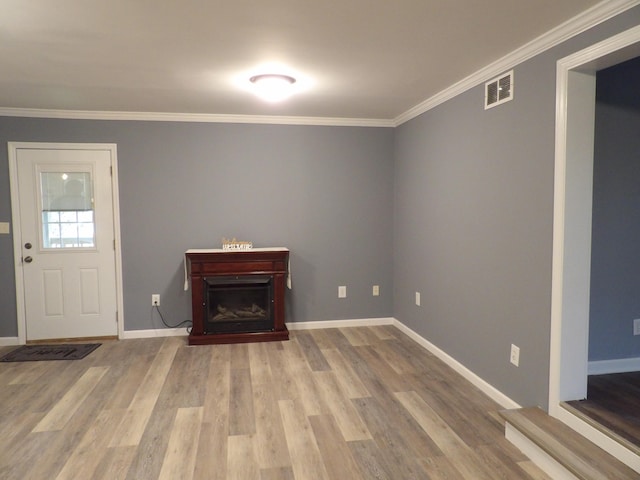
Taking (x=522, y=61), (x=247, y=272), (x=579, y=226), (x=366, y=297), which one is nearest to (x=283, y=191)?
(x=247, y=272)

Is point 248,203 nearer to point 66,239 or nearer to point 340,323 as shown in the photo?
point 340,323

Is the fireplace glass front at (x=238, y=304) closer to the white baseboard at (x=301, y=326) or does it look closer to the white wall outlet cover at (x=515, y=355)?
the white baseboard at (x=301, y=326)

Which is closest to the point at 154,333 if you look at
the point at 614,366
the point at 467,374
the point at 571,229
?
the point at 467,374

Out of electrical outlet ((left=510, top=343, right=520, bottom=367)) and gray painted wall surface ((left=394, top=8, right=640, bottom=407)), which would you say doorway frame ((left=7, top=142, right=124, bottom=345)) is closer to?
gray painted wall surface ((left=394, top=8, right=640, bottom=407))

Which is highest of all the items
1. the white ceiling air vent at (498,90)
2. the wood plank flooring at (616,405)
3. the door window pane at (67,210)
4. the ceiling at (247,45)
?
the ceiling at (247,45)

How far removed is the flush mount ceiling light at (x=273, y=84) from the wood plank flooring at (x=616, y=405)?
282cm

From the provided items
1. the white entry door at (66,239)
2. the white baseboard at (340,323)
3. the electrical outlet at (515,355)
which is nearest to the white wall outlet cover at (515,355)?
the electrical outlet at (515,355)

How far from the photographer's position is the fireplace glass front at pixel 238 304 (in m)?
4.38

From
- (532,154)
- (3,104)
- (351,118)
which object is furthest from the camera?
(351,118)

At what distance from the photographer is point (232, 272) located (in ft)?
14.3

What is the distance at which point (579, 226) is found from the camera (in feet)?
7.82

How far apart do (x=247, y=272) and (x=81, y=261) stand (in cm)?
172

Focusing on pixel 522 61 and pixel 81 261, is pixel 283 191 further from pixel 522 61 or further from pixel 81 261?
pixel 522 61

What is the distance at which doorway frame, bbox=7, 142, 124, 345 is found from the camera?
4.29 meters
